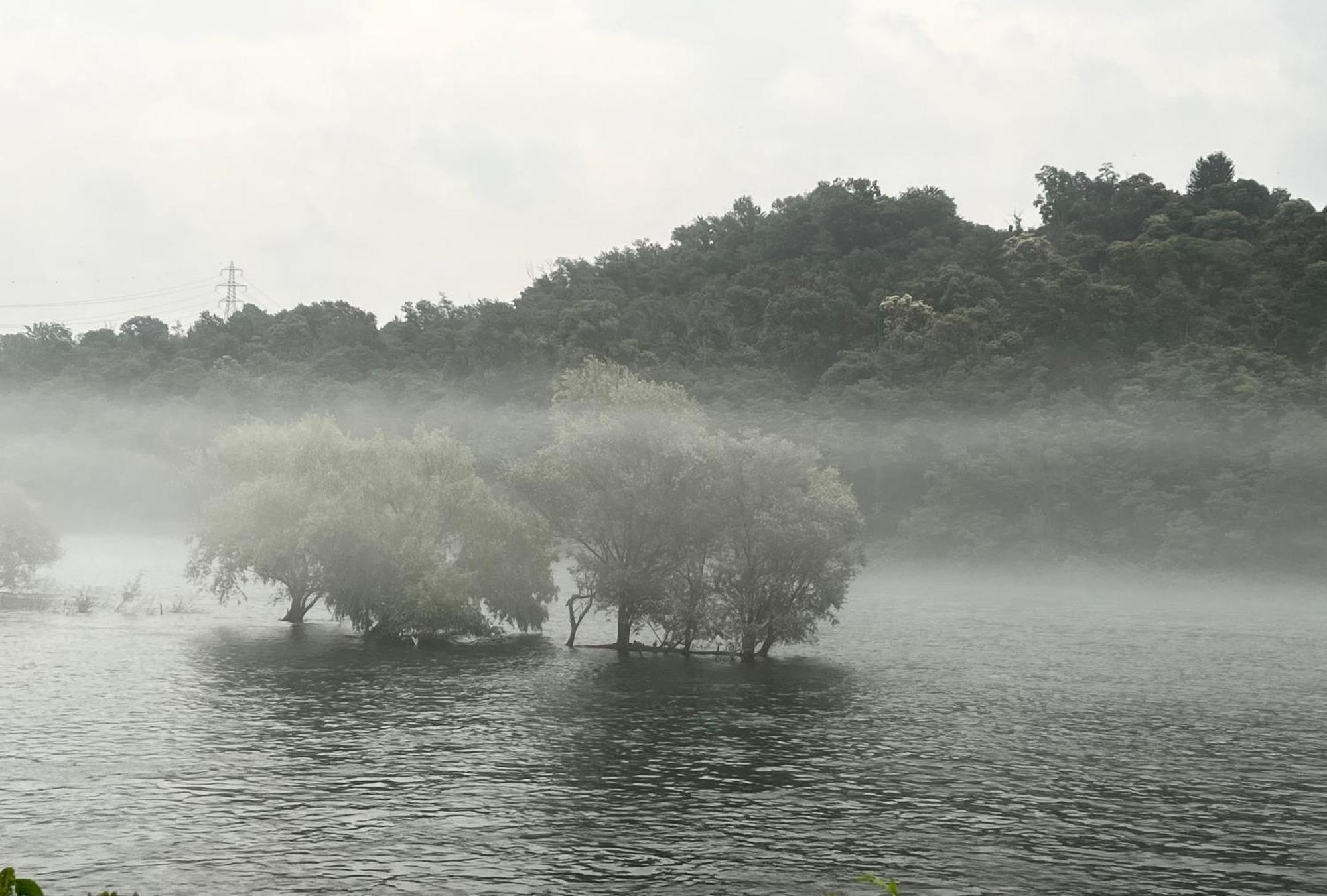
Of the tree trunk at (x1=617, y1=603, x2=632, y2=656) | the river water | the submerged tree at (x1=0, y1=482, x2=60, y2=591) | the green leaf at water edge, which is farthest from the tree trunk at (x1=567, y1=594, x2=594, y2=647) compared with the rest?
the green leaf at water edge

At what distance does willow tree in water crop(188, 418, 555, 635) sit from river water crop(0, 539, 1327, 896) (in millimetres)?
3550

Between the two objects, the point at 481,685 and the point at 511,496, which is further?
the point at 511,496

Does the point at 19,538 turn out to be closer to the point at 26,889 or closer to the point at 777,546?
the point at 777,546

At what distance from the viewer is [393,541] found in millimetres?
90125

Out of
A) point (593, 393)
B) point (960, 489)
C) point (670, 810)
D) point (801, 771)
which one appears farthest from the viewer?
point (960, 489)

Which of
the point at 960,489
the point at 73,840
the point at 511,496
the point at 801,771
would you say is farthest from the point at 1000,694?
the point at 960,489

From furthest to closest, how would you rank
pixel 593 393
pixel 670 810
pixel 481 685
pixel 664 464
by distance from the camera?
pixel 593 393 < pixel 664 464 < pixel 481 685 < pixel 670 810

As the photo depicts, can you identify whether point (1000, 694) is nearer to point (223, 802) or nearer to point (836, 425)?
point (223, 802)

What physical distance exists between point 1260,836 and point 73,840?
37.6 metres

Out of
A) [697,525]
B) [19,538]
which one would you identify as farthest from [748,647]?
[19,538]

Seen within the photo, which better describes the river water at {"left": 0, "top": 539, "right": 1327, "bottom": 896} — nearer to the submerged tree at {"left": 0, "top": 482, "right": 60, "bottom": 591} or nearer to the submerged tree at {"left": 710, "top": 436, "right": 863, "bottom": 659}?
the submerged tree at {"left": 710, "top": 436, "right": 863, "bottom": 659}

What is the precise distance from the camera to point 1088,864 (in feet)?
120

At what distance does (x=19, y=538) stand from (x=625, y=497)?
6457 cm

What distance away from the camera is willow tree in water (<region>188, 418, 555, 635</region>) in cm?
8894
